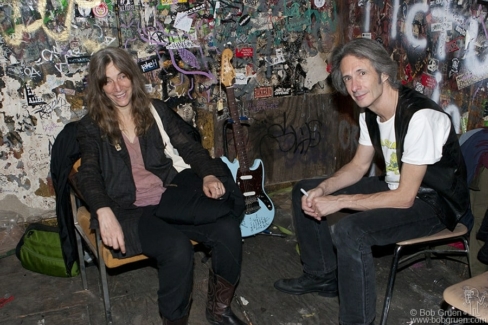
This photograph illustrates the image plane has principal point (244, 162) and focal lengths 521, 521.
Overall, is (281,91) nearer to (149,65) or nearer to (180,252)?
(149,65)

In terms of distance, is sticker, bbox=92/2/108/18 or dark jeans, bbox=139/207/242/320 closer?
dark jeans, bbox=139/207/242/320

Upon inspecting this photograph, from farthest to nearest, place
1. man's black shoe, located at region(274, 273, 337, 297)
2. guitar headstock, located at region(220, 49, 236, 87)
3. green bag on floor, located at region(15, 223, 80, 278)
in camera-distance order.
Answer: guitar headstock, located at region(220, 49, 236, 87)
green bag on floor, located at region(15, 223, 80, 278)
man's black shoe, located at region(274, 273, 337, 297)

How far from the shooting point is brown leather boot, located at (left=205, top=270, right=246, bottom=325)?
2789 mm

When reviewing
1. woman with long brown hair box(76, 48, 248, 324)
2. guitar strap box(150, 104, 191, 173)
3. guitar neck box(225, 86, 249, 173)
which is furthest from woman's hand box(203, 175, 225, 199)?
guitar neck box(225, 86, 249, 173)

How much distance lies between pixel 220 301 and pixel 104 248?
0.68m

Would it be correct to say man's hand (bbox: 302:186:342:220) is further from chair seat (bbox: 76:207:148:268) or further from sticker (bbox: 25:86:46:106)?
sticker (bbox: 25:86:46:106)

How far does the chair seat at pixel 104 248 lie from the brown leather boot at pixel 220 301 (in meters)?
0.41

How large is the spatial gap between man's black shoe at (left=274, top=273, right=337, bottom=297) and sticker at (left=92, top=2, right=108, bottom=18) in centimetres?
230

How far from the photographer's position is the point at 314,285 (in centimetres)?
313

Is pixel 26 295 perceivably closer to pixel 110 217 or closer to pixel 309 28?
pixel 110 217

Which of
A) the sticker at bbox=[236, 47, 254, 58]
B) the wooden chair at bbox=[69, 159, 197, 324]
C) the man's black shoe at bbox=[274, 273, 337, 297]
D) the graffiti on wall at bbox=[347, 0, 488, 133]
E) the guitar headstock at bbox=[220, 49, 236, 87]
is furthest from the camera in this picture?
the sticker at bbox=[236, 47, 254, 58]

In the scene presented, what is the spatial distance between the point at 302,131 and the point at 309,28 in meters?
0.88

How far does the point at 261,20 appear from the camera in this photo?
13.9 ft

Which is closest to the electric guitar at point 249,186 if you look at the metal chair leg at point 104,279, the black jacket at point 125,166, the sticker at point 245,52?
the sticker at point 245,52
